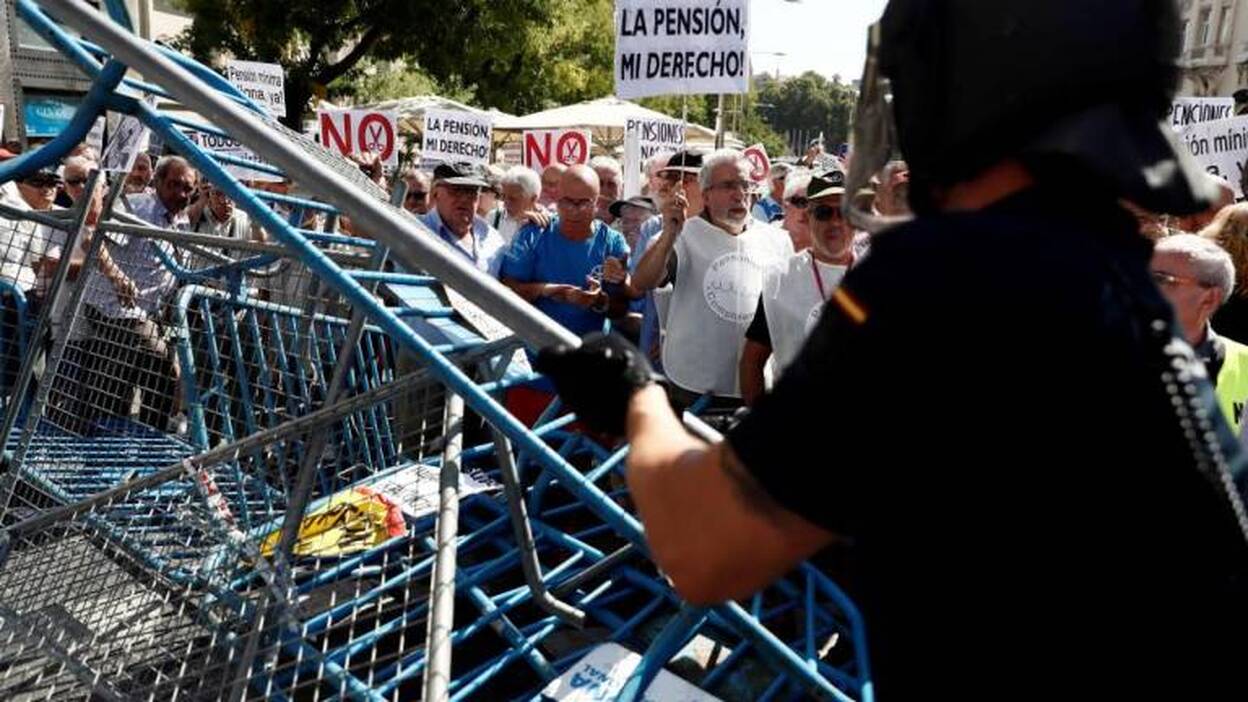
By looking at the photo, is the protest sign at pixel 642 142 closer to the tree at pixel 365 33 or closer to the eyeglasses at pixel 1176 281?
the eyeglasses at pixel 1176 281

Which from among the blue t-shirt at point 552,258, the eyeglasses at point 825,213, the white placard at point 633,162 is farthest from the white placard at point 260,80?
the eyeglasses at point 825,213

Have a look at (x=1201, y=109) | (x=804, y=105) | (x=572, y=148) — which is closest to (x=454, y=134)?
(x=572, y=148)

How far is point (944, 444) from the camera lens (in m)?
1.14

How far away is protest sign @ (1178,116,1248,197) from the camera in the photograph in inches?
305

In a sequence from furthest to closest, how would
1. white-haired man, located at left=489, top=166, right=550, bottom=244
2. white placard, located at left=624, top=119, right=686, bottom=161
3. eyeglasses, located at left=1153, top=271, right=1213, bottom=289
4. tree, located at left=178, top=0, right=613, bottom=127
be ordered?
tree, located at left=178, top=0, right=613, bottom=127 < white placard, located at left=624, top=119, right=686, bottom=161 < white-haired man, located at left=489, top=166, right=550, bottom=244 < eyeglasses, located at left=1153, top=271, right=1213, bottom=289

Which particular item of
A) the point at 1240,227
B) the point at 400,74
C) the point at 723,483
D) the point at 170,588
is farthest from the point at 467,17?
the point at 723,483

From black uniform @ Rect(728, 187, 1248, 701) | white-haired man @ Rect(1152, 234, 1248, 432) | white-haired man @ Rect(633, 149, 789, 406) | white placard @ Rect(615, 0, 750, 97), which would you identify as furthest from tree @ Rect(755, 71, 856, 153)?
black uniform @ Rect(728, 187, 1248, 701)

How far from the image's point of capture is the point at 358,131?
39.3 ft

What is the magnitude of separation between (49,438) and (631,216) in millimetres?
4604

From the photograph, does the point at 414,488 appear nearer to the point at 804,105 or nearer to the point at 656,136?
the point at 656,136

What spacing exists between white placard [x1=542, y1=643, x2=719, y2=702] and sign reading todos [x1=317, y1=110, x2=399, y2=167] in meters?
9.85

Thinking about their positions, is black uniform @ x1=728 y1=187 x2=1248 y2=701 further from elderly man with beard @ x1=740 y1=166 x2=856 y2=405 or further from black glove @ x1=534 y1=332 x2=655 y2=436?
elderly man with beard @ x1=740 y1=166 x2=856 y2=405

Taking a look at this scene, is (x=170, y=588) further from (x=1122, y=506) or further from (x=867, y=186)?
(x=1122, y=506)

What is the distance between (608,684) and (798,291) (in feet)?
7.60
